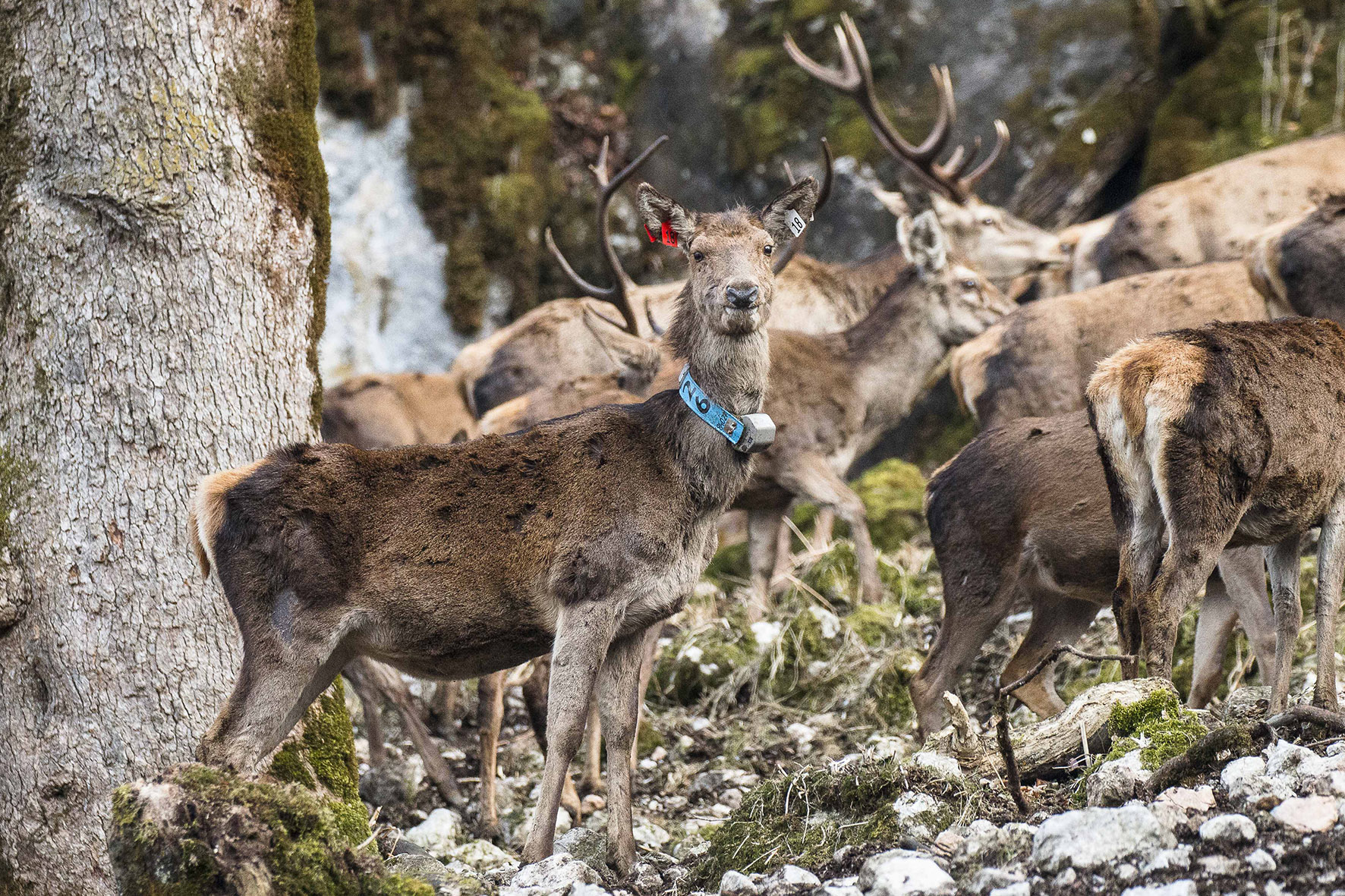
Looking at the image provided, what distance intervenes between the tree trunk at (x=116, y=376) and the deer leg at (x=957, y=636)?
317 centimetres

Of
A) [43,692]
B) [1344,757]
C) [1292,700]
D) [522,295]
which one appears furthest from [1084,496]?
[522,295]

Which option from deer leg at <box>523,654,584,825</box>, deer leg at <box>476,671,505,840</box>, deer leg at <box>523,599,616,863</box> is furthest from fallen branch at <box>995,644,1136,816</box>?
deer leg at <box>523,654,584,825</box>

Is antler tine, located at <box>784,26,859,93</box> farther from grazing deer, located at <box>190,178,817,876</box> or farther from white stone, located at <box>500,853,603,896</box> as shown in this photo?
white stone, located at <box>500,853,603,896</box>

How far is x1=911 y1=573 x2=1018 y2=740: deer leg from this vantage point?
6602mm

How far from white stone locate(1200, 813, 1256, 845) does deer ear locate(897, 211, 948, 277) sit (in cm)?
675

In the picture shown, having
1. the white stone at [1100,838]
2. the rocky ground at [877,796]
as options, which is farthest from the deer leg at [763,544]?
the white stone at [1100,838]

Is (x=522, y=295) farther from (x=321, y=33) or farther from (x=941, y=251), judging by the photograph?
(x=941, y=251)

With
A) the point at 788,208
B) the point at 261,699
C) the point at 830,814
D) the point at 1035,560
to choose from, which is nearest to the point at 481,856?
the point at 261,699

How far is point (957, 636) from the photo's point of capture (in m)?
6.68

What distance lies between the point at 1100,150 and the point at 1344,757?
34.5ft

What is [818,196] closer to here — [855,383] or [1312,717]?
[855,383]

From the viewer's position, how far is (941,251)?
33.5ft

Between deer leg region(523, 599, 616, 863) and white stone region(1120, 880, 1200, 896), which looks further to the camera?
deer leg region(523, 599, 616, 863)

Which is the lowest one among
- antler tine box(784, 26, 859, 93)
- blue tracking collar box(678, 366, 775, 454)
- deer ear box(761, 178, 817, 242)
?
blue tracking collar box(678, 366, 775, 454)
